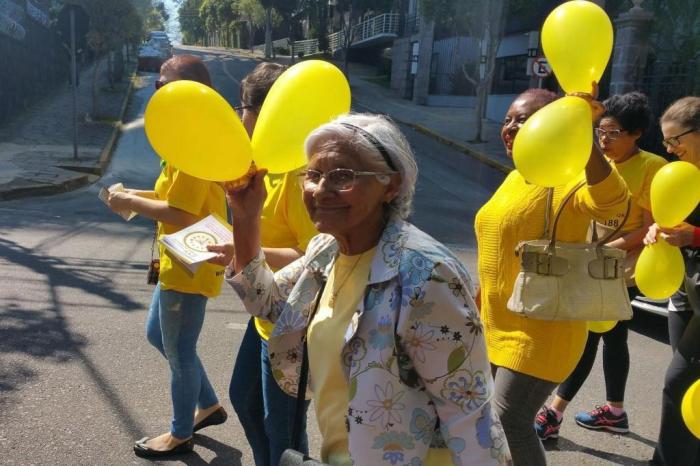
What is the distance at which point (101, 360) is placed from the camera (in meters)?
4.31

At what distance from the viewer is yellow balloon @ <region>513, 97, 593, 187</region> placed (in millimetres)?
1849

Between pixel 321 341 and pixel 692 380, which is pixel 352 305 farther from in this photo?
pixel 692 380

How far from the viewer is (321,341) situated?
1.70 metres

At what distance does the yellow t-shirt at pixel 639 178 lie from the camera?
3.14 meters

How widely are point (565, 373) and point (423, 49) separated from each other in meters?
27.8

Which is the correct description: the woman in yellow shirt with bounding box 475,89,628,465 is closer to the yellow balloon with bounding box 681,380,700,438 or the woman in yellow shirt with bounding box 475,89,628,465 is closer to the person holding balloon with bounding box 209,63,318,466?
the yellow balloon with bounding box 681,380,700,438

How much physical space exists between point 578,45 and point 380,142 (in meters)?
0.89

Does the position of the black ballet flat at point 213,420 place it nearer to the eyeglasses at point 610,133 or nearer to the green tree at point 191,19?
the eyeglasses at point 610,133

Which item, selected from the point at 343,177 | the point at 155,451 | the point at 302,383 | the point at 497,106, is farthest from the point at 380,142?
the point at 497,106

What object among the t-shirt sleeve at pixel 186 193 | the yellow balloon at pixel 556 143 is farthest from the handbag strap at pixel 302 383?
the t-shirt sleeve at pixel 186 193

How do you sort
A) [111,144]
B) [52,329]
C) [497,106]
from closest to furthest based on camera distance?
1. [52,329]
2. [111,144]
3. [497,106]

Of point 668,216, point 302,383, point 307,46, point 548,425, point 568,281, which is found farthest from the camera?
point 307,46

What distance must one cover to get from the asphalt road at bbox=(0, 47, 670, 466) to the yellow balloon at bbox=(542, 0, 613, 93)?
2.20 metres

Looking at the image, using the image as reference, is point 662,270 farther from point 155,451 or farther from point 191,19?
point 191,19
